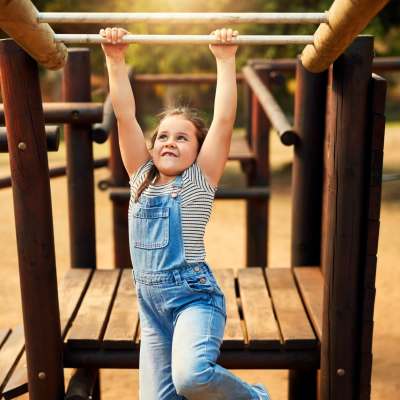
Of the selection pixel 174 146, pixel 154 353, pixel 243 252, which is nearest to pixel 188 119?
pixel 174 146

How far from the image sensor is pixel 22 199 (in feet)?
7.34

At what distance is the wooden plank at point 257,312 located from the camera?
8.48 ft

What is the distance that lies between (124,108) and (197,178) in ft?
1.00

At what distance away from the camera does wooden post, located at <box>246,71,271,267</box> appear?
16.7ft

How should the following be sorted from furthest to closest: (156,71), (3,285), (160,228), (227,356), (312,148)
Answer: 1. (156,71)
2. (3,285)
3. (312,148)
4. (227,356)
5. (160,228)

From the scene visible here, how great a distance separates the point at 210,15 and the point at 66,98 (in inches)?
71.3

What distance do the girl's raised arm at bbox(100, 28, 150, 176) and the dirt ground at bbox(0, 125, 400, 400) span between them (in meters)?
1.83

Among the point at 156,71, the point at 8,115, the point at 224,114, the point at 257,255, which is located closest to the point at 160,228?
the point at 224,114

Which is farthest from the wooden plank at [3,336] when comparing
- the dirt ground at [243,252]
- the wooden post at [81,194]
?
the dirt ground at [243,252]

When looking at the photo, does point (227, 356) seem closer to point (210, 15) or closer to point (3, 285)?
point (210, 15)

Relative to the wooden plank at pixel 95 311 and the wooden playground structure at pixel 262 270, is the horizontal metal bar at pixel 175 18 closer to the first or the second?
the wooden playground structure at pixel 262 270

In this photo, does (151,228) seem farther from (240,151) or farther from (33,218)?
(240,151)

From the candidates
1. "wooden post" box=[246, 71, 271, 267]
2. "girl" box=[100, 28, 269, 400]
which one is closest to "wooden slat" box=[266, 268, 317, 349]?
"girl" box=[100, 28, 269, 400]

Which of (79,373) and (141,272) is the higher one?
(141,272)
